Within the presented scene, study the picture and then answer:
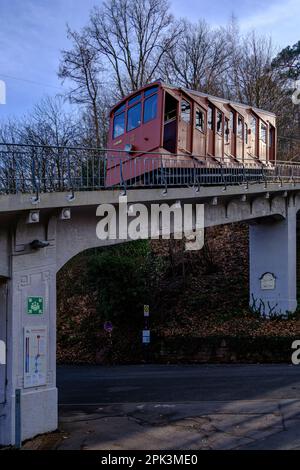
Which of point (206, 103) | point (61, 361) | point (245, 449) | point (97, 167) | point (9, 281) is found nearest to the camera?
point (245, 449)

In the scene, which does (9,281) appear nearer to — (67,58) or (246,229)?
(246,229)

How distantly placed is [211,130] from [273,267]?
7541 millimetres

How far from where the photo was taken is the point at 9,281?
36.7 feet

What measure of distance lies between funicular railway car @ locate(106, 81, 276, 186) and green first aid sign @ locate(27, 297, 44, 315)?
4.53m

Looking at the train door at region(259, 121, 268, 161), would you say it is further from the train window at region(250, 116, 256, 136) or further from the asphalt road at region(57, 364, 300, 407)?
the asphalt road at region(57, 364, 300, 407)

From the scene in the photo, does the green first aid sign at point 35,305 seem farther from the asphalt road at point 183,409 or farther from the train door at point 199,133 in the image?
the train door at point 199,133

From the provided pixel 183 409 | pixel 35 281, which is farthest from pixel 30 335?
pixel 183 409

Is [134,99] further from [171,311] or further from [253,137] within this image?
[171,311]

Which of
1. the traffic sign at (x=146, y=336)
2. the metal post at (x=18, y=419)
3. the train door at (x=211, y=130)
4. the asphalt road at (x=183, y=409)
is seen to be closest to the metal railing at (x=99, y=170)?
the train door at (x=211, y=130)

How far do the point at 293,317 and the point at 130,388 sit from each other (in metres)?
10.2

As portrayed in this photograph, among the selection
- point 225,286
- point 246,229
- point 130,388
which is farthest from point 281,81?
point 130,388

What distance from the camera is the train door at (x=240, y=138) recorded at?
22375 millimetres

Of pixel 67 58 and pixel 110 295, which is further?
pixel 67 58

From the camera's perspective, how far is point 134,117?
19.7 metres
